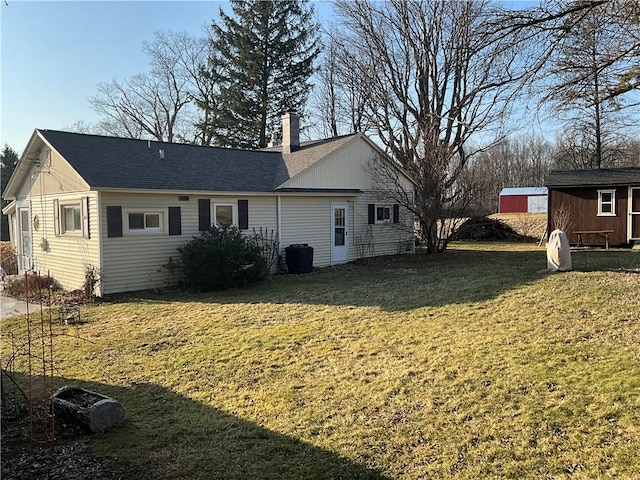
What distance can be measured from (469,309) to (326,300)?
2.93m

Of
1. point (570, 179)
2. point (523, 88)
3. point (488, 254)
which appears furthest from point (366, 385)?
point (570, 179)

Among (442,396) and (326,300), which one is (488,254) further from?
(442,396)

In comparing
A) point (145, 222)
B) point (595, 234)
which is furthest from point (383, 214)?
point (145, 222)

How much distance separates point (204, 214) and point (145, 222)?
5.36 ft

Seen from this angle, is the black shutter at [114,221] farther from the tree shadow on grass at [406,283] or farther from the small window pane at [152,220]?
the tree shadow on grass at [406,283]

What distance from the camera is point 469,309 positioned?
7867mm

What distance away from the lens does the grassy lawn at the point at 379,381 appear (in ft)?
11.2

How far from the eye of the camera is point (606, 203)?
17891mm

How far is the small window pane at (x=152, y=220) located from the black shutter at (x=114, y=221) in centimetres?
77

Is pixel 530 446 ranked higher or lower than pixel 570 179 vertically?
lower

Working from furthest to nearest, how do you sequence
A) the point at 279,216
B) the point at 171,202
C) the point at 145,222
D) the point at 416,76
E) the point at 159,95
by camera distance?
the point at 159,95
the point at 416,76
the point at 279,216
the point at 171,202
the point at 145,222

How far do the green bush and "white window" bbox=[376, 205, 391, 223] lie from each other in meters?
6.68

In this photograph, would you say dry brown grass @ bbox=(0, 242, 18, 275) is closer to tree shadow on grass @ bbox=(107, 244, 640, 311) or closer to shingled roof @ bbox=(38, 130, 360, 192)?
shingled roof @ bbox=(38, 130, 360, 192)

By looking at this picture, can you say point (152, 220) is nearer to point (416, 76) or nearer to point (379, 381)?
point (379, 381)
